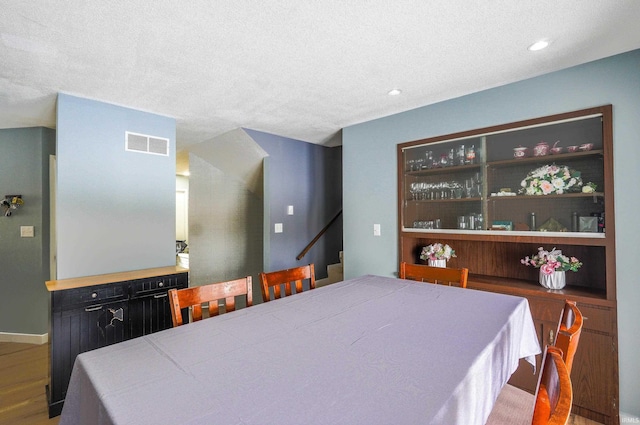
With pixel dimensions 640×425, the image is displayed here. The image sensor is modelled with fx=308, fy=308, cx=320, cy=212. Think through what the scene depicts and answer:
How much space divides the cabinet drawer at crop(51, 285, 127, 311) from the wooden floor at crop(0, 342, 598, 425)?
73 centimetres

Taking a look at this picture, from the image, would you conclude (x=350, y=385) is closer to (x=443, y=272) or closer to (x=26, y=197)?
(x=443, y=272)

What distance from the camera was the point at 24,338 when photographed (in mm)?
3410

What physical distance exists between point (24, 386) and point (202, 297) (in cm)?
223

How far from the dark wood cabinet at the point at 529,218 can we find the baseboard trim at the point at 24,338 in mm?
4007

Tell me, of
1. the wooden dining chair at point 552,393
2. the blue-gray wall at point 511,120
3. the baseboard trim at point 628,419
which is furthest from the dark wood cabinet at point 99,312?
the baseboard trim at point 628,419

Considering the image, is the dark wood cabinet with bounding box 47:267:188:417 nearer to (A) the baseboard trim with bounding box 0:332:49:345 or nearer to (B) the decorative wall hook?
(A) the baseboard trim with bounding box 0:332:49:345

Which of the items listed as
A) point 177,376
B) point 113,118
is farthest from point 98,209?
point 177,376

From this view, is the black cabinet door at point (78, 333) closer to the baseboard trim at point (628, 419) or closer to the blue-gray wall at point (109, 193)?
the blue-gray wall at point (109, 193)

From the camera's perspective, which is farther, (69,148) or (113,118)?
(113,118)

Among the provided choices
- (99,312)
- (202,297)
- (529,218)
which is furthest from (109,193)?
(529,218)

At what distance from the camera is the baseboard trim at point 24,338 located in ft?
11.1

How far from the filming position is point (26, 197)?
3463 millimetres

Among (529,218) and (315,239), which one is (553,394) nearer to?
(529,218)

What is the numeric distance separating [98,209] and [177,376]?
7.63 ft
